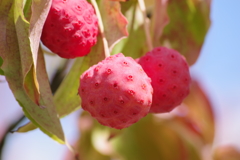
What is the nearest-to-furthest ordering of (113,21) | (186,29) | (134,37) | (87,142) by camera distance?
(113,21)
(134,37)
(186,29)
(87,142)

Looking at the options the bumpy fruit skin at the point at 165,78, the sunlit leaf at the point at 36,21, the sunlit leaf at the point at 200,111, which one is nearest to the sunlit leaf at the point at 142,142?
the sunlit leaf at the point at 200,111

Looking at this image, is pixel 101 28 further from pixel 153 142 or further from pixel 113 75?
pixel 153 142

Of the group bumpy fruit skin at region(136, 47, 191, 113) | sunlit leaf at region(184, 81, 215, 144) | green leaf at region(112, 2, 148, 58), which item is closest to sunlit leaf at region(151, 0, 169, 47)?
green leaf at region(112, 2, 148, 58)

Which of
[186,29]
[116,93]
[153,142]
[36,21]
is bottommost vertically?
[153,142]

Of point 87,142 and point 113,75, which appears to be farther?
point 87,142

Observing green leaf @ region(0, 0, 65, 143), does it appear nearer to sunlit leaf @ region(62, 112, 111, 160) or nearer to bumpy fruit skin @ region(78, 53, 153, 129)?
bumpy fruit skin @ region(78, 53, 153, 129)

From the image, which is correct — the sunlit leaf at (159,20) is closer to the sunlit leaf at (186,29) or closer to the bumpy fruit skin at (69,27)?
the sunlit leaf at (186,29)

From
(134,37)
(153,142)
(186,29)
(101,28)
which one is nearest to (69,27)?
(101,28)

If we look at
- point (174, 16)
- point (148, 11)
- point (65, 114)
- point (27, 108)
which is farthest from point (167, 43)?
point (27, 108)
